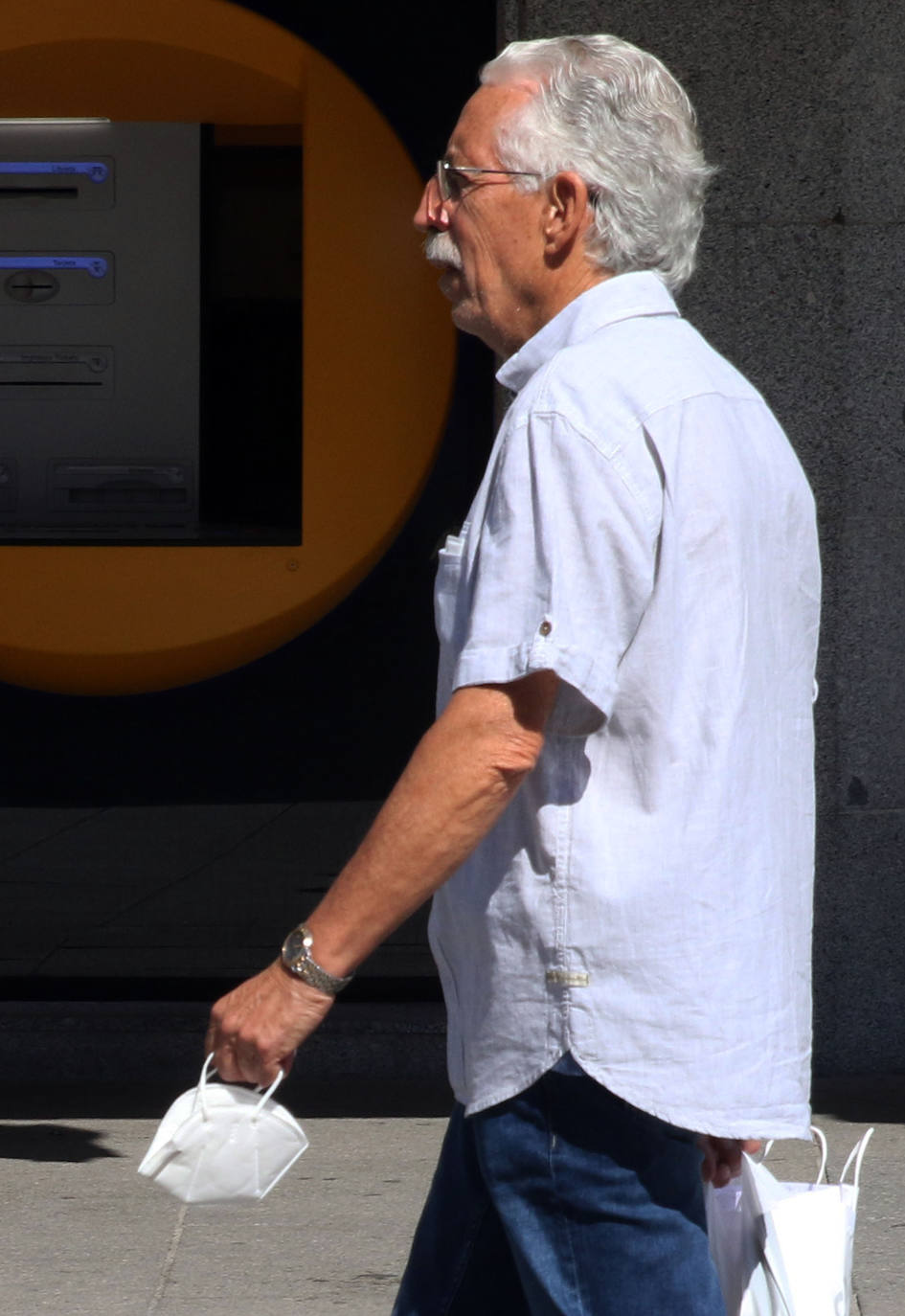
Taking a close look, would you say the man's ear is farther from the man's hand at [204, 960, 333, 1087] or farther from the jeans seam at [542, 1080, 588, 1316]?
the jeans seam at [542, 1080, 588, 1316]

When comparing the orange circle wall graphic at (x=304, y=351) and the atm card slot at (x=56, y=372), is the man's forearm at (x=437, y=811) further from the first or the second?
the atm card slot at (x=56, y=372)

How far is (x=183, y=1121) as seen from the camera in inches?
73.7

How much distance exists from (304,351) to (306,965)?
301 centimetres

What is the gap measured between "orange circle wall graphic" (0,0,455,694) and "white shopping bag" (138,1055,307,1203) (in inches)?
110

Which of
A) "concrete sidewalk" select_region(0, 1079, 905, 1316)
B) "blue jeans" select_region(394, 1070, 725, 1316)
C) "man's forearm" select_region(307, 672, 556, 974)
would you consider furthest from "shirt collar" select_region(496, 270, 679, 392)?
"concrete sidewalk" select_region(0, 1079, 905, 1316)

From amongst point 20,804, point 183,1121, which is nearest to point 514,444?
point 183,1121

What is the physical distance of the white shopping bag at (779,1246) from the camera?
2.07 meters

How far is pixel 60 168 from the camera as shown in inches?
179

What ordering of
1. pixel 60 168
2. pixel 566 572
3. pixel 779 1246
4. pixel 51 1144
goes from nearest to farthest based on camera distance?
Result: pixel 566 572 < pixel 779 1246 < pixel 51 1144 < pixel 60 168

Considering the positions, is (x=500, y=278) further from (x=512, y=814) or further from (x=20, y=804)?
(x=20, y=804)

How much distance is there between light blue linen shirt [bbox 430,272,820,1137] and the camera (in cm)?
173

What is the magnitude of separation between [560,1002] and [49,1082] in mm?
3285

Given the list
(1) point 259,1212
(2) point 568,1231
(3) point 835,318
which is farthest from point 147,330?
(2) point 568,1231

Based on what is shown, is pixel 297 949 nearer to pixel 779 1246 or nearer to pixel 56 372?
pixel 779 1246
